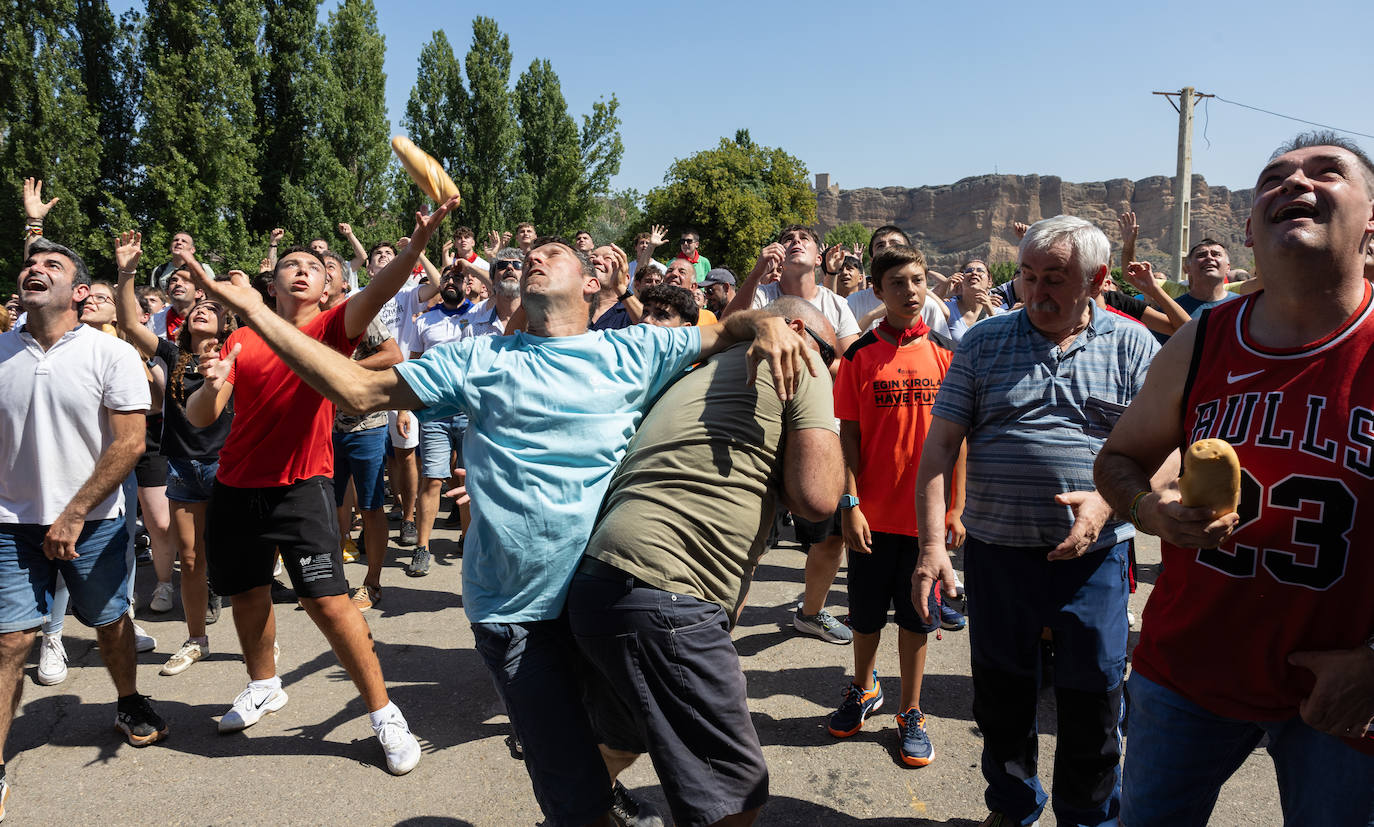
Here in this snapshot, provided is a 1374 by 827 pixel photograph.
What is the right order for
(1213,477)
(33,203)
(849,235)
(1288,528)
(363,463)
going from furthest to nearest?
(849,235) < (33,203) < (363,463) < (1288,528) < (1213,477)

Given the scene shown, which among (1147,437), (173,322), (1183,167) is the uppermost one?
(1183,167)

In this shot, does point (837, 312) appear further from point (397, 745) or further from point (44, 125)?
point (44, 125)

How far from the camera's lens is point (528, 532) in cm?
225

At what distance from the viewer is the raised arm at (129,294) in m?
4.53

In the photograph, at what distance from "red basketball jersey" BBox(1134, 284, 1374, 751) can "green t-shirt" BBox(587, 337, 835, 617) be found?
39.3 inches

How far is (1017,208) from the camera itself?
11119 centimetres

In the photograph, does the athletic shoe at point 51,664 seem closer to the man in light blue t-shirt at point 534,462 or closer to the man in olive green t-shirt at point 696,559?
the man in light blue t-shirt at point 534,462

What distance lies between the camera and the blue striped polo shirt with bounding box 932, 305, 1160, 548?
8.52 ft

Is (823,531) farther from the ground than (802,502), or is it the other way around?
(802,502)

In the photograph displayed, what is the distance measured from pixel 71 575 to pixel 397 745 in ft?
5.21

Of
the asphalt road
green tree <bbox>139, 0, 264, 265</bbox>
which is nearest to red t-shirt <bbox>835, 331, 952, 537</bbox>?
the asphalt road

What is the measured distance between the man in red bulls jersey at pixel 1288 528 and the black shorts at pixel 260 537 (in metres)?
3.22

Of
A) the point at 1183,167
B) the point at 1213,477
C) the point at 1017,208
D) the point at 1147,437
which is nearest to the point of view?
the point at 1213,477

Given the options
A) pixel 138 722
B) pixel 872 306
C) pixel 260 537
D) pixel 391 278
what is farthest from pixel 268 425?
pixel 872 306
